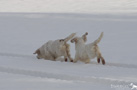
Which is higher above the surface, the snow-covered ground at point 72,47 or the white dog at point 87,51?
the white dog at point 87,51

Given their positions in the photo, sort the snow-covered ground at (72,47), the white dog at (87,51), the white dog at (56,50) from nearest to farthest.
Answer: the snow-covered ground at (72,47) < the white dog at (87,51) < the white dog at (56,50)

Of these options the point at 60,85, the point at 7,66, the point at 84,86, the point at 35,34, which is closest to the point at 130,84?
the point at 84,86

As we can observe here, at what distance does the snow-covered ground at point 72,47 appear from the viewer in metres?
4.75

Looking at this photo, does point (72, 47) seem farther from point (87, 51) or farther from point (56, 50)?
point (87, 51)

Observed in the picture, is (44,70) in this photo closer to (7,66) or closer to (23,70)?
(23,70)

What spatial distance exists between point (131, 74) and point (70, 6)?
9.87 metres

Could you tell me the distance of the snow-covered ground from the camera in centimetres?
475

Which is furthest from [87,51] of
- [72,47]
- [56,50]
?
[72,47]

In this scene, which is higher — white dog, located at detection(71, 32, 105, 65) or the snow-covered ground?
white dog, located at detection(71, 32, 105, 65)

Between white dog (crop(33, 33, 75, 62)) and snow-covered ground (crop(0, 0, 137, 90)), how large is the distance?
0.44ft

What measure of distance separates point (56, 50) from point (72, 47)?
6.05 feet

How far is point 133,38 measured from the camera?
8.47 m

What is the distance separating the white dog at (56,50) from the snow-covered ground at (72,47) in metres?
0.13

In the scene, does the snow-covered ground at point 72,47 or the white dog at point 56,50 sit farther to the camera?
the white dog at point 56,50
